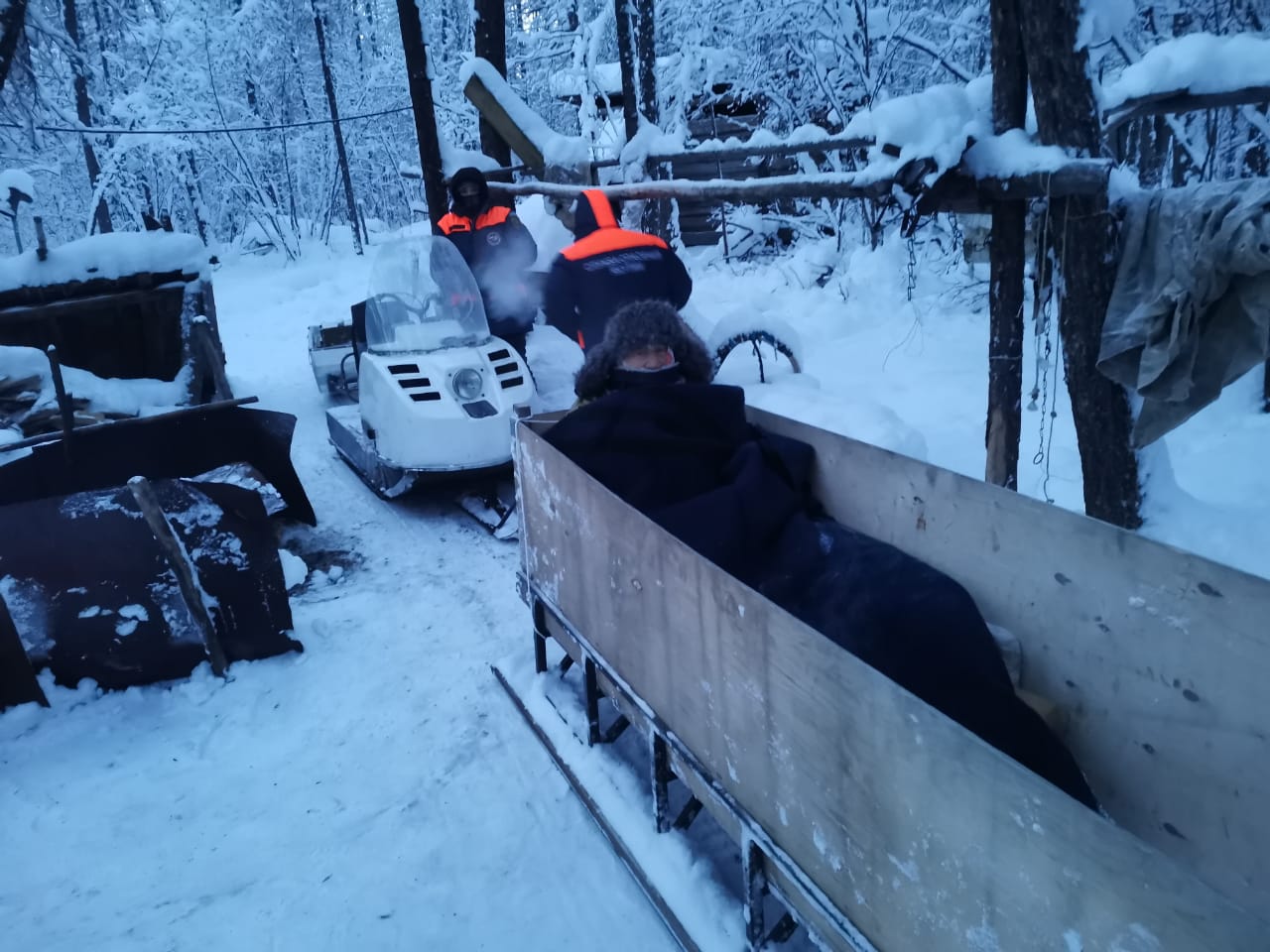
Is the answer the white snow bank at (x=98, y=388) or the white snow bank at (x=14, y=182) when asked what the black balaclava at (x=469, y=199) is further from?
the white snow bank at (x=14, y=182)

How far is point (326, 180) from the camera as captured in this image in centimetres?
2205

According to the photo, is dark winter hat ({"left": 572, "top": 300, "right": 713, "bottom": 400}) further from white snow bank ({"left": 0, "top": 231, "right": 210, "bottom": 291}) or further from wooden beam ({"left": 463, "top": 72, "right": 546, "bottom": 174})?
wooden beam ({"left": 463, "top": 72, "right": 546, "bottom": 174})

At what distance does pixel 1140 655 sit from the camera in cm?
196

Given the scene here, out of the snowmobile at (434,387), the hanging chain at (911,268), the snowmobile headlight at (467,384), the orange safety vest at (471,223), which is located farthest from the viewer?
the orange safety vest at (471,223)

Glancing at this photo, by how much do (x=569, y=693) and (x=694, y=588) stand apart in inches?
58.1

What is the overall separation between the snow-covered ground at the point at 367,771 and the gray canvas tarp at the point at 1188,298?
43cm

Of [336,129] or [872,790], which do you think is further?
[336,129]

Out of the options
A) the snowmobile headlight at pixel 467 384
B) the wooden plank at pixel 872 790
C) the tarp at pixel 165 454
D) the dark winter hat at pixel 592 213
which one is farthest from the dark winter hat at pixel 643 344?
the dark winter hat at pixel 592 213

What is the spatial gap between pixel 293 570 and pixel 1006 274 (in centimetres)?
358

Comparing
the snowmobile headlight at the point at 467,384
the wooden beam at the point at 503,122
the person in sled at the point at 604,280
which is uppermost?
the wooden beam at the point at 503,122

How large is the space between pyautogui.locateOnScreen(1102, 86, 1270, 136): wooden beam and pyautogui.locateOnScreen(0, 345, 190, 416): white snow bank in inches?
208

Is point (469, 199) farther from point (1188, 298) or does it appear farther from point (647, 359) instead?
point (1188, 298)

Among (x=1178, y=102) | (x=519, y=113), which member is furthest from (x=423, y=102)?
(x=1178, y=102)

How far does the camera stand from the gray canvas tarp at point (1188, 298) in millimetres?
2385
